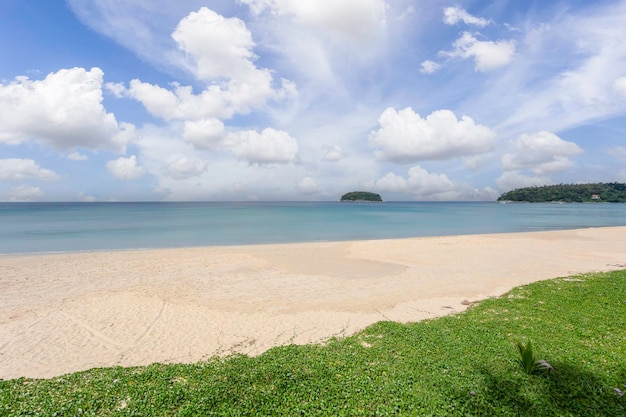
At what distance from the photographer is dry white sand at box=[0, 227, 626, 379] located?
939 cm

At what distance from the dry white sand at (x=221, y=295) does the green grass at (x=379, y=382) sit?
1922 millimetres

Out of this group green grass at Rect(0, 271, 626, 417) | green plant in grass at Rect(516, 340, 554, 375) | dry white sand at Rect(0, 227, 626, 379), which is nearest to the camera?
green grass at Rect(0, 271, 626, 417)

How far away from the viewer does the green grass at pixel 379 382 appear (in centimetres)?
551

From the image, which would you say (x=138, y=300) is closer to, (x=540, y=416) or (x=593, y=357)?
(x=540, y=416)

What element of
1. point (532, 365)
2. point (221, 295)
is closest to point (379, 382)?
point (532, 365)

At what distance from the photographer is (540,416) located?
532 centimetres

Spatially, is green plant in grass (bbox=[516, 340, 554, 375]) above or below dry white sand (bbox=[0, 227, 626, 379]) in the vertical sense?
above

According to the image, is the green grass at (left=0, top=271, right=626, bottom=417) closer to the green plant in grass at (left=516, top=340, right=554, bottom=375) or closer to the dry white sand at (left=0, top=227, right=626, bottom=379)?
the green plant in grass at (left=516, top=340, right=554, bottom=375)

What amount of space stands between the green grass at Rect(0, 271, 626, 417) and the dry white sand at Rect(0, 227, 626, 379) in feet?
6.31

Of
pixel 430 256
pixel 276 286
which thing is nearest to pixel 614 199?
pixel 430 256

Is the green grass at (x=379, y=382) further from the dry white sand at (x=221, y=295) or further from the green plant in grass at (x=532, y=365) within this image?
the dry white sand at (x=221, y=295)

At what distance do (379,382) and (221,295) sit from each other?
9599 millimetres

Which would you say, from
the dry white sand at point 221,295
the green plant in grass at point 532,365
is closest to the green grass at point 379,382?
the green plant in grass at point 532,365

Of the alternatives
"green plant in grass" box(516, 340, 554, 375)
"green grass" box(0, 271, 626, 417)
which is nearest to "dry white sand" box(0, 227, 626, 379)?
"green grass" box(0, 271, 626, 417)
